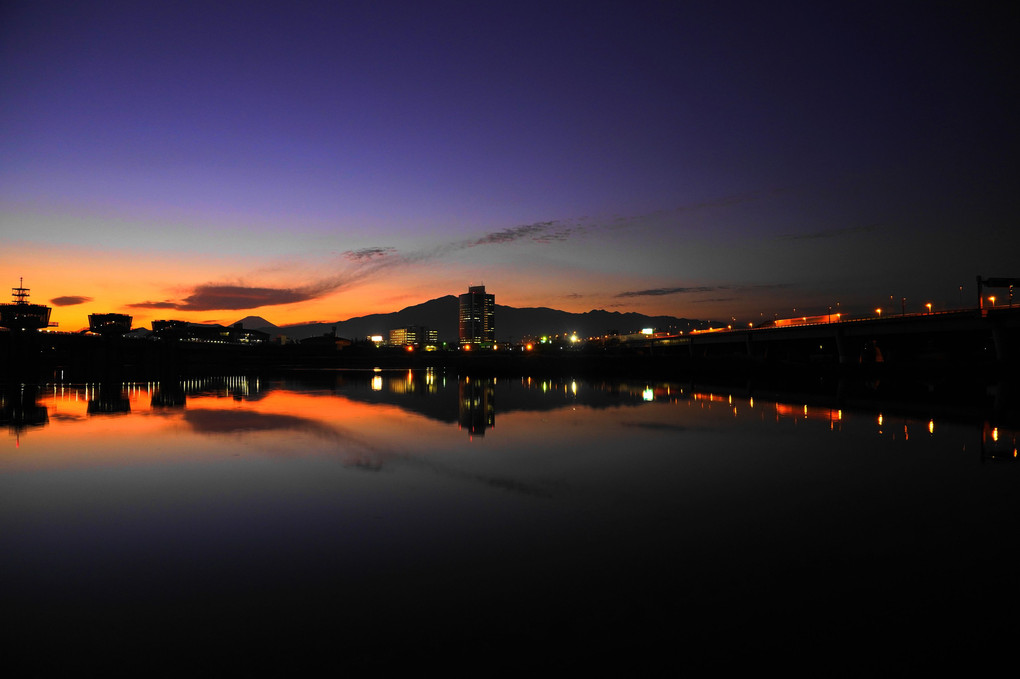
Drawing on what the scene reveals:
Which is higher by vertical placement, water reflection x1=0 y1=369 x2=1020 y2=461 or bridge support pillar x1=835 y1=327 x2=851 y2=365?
bridge support pillar x1=835 y1=327 x2=851 y2=365

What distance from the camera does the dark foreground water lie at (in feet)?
20.3

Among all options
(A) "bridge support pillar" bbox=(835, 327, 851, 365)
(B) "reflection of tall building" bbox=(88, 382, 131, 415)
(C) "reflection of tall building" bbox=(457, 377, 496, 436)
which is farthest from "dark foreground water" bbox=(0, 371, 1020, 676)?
(A) "bridge support pillar" bbox=(835, 327, 851, 365)

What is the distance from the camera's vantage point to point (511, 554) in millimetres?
8938

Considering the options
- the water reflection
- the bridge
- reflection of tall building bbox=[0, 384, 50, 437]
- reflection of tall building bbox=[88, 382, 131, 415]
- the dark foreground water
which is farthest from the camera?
the bridge

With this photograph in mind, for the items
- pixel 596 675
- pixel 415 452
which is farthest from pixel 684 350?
pixel 596 675

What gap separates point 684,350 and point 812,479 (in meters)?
152

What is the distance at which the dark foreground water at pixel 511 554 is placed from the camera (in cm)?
619

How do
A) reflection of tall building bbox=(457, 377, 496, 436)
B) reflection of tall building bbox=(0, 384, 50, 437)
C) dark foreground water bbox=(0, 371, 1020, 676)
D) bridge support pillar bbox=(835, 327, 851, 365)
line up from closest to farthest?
1. dark foreground water bbox=(0, 371, 1020, 676)
2. reflection of tall building bbox=(457, 377, 496, 436)
3. reflection of tall building bbox=(0, 384, 50, 437)
4. bridge support pillar bbox=(835, 327, 851, 365)

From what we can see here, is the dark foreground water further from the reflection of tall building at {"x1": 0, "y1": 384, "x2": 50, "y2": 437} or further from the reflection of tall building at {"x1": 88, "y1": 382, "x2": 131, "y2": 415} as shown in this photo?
the reflection of tall building at {"x1": 88, "y1": 382, "x2": 131, "y2": 415}

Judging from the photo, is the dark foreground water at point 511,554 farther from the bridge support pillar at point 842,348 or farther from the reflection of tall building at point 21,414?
the bridge support pillar at point 842,348

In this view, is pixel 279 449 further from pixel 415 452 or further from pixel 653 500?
pixel 653 500

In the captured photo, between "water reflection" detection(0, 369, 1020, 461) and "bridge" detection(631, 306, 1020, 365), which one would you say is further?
"bridge" detection(631, 306, 1020, 365)

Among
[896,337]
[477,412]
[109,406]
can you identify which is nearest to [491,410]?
[477,412]

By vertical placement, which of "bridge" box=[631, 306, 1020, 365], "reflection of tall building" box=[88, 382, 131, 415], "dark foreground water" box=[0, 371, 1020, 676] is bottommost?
"dark foreground water" box=[0, 371, 1020, 676]
